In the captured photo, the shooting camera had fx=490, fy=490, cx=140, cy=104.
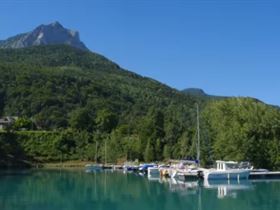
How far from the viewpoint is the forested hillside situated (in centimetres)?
7412

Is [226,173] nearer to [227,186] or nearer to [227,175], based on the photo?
[227,175]

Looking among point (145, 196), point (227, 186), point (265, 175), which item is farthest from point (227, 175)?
point (145, 196)

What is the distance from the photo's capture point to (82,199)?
158 feet

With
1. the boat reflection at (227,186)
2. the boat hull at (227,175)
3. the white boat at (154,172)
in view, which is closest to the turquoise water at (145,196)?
the boat reflection at (227,186)

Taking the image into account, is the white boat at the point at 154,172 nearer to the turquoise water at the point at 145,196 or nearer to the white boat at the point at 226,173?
the turquoise water at the point at 145,196

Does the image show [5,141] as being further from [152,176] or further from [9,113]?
[152,176]

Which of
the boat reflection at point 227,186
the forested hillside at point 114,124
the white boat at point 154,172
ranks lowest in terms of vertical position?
the boat reflection at point 227,186

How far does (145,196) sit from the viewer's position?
49.3 m

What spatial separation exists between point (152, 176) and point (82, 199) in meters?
29.5

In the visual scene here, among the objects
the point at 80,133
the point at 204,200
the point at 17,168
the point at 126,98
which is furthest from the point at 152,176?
the point at 126,98

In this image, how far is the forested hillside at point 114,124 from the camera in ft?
243

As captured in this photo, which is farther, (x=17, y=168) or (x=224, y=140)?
(x=17, y=168)

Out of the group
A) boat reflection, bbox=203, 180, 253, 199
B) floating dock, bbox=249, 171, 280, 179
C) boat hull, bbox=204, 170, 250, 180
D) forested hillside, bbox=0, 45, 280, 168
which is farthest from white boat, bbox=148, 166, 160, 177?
boat reflection, bbox=203, 180, 253, 199

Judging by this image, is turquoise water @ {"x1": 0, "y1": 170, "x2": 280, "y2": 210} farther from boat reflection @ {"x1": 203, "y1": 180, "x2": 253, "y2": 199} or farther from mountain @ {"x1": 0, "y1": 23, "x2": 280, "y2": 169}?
mountain @ {"x1": 0, "y1": 23, "x2": 280, "y2": 169}
